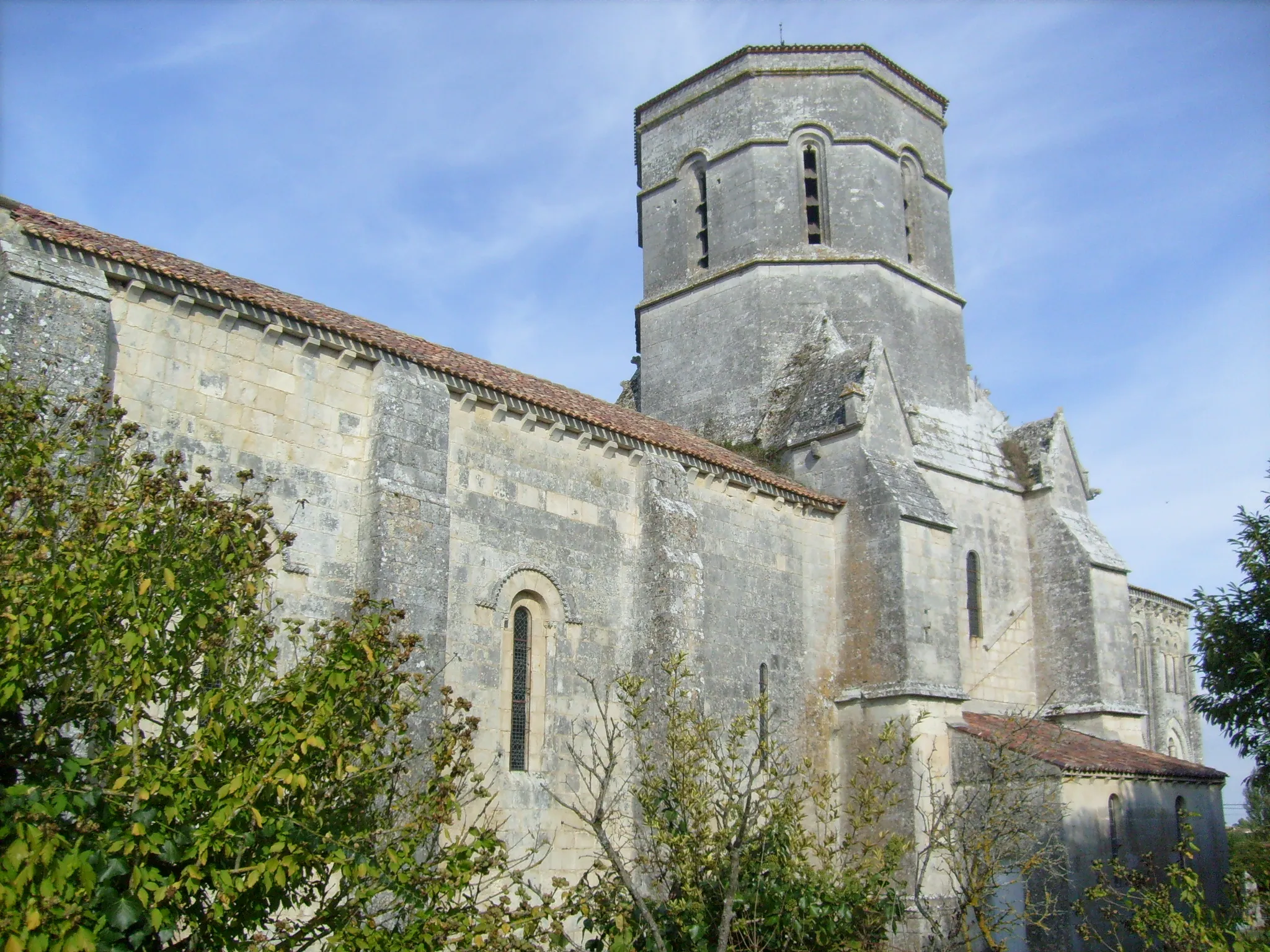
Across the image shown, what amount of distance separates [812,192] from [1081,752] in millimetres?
11275

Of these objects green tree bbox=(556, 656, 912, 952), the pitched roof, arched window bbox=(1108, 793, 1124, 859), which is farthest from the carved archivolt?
arched window bbox=(1108, 793, 1124, 859)

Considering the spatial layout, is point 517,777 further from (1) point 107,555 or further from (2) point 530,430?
(1) point 107,555

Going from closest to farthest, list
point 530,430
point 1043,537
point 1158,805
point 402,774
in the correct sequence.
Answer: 1. point 402,774
2. point 530,430
3. point 1158,805
4. point 1043,537

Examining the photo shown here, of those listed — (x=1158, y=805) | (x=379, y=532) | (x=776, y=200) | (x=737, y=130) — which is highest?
(x=737, y=130)

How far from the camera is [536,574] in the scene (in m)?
13.6

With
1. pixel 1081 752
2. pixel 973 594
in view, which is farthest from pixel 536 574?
pixel 973 594

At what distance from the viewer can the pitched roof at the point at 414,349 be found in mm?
10578

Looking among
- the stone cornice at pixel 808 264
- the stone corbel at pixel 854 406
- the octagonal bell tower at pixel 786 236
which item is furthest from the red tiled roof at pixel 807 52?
the stone corbel at pixel 854 406

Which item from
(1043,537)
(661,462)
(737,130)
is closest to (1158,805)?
(1043,537)

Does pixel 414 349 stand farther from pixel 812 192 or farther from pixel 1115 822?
pixel 1115 822

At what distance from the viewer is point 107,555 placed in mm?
5773

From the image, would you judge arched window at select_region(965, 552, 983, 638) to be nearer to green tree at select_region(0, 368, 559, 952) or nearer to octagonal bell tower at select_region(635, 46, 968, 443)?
octagonal bell tower at select_region(635, 46, 968, 443)

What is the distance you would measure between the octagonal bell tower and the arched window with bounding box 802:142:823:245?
0.10 feet

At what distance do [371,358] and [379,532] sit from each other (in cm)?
206
